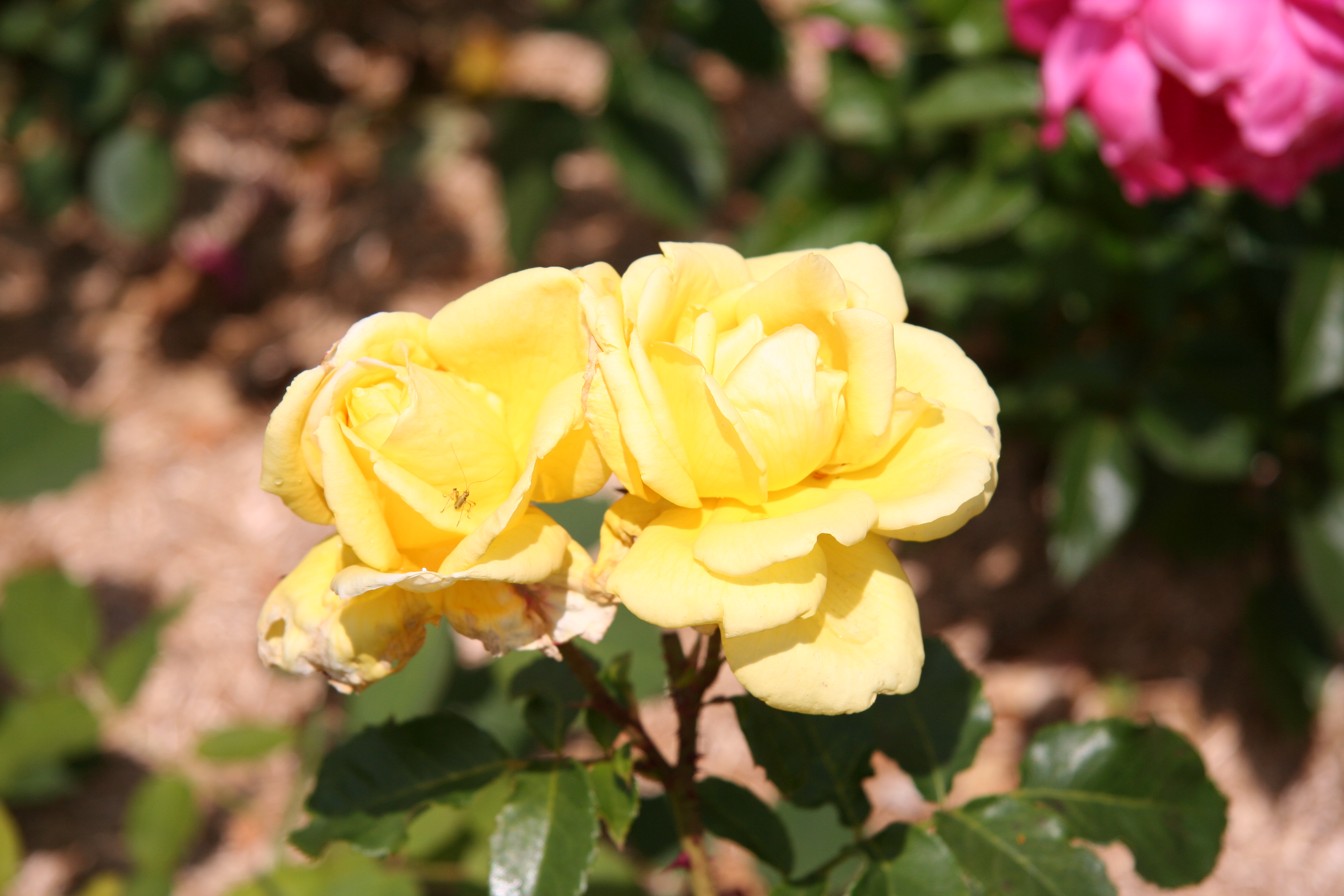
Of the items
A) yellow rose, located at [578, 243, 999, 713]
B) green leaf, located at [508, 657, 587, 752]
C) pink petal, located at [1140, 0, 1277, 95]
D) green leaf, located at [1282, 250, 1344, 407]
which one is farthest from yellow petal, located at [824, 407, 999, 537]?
green leaf, located at [1282, 250, 1344, 407]

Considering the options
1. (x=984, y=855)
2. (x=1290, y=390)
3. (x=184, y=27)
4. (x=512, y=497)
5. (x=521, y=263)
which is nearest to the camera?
(x=512, y=497)

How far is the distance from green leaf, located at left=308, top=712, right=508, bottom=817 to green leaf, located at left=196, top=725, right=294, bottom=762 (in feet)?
3.05

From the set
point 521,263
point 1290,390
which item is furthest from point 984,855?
point 521,263

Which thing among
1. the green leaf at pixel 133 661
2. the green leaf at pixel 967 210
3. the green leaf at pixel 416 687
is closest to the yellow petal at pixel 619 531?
the green leaf at pixel 416 687

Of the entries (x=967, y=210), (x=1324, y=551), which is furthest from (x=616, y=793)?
(x=1324, y=551)

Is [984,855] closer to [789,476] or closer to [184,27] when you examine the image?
[789,476]

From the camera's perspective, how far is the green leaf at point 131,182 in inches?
93.5

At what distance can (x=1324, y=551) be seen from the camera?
177 centimetres

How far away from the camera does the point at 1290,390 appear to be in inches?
59.9

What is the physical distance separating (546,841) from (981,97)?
4.27ft

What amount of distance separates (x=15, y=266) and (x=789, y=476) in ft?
10.7

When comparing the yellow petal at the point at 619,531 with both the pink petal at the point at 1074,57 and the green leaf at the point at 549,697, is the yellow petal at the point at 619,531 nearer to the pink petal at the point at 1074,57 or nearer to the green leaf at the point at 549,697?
the green leaf at the point at 549,697

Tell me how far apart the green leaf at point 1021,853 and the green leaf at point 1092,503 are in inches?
37.0

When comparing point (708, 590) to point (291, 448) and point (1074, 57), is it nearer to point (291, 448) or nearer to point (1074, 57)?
point (291, 448)
